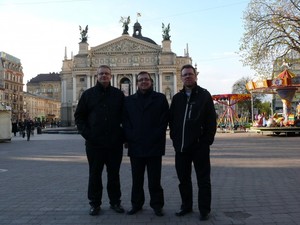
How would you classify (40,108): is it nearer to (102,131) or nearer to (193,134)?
(102,131)

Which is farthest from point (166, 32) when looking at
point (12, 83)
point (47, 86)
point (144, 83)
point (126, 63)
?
point (144, 83)

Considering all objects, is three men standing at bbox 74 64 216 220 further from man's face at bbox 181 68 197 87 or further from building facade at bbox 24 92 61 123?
building facade at bbox 24 92 61 123

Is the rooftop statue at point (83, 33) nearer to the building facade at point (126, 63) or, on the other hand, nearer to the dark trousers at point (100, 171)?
the building facade at point (126, 63)

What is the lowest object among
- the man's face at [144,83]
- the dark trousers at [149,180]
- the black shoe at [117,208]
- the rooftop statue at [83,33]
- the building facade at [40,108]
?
the black shoe at [117,208]

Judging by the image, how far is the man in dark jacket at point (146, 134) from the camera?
523 cm

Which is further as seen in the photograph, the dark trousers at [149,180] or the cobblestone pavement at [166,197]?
the dark trousers at [149,180]

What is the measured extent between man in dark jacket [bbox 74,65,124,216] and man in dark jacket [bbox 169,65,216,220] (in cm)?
88

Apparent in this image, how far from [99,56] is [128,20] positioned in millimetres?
12160

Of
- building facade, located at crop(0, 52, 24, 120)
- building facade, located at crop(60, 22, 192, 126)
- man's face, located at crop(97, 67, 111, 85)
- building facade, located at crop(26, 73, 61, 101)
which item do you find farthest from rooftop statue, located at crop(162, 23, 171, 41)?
man's face, located at crop(97, 67, 111, 85)

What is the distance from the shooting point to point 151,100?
531cm

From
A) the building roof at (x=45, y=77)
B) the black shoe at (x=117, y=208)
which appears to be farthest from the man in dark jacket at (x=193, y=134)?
the building roof at (x=45, y=77)

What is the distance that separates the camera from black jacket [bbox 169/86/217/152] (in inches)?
199

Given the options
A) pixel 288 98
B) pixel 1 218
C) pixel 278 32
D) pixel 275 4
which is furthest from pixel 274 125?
pixel 1 218

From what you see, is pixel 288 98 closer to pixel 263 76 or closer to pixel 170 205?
pixel 263 76
